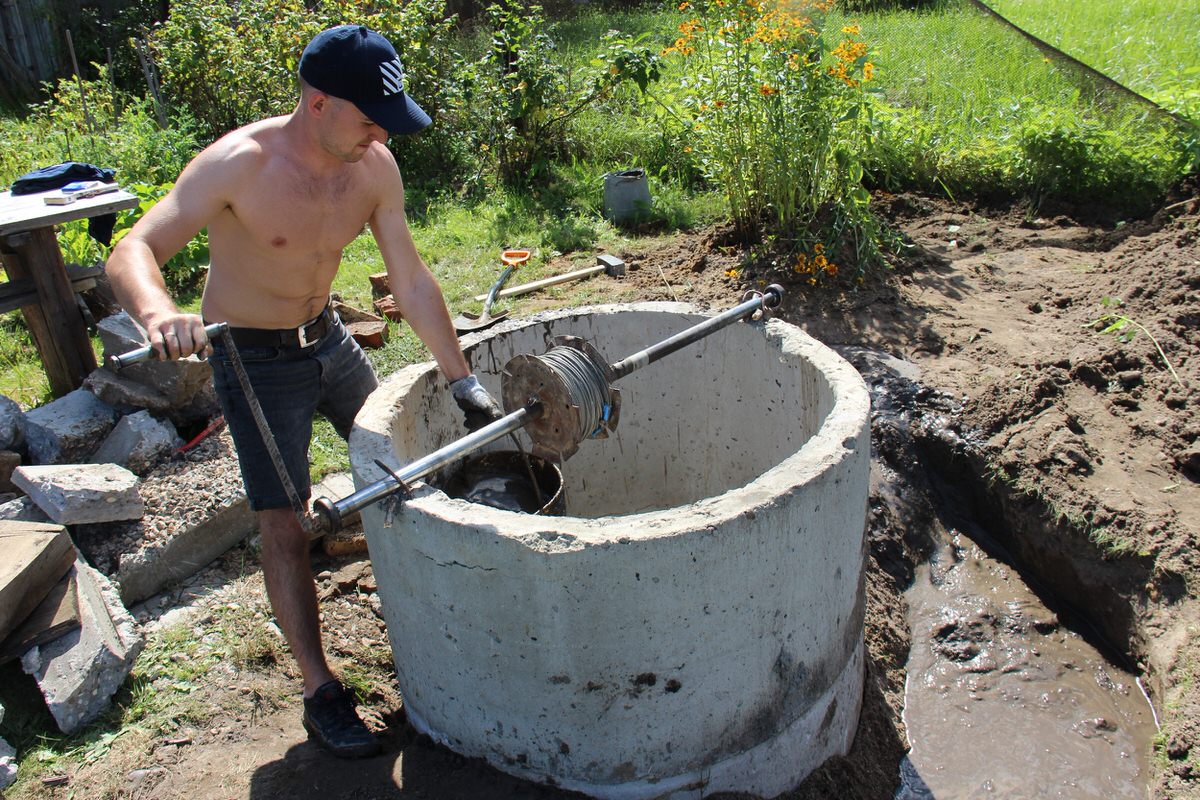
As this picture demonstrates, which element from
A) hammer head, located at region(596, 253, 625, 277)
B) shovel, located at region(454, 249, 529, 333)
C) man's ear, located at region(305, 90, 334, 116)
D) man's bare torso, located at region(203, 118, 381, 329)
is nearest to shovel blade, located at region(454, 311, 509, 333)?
shovel, located at region(454, 249, 529, 333)

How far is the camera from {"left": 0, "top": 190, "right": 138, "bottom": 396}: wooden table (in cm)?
409

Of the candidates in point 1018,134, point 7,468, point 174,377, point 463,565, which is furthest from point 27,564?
point 1018,134

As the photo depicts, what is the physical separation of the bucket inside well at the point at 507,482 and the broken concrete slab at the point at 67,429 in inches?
73.2

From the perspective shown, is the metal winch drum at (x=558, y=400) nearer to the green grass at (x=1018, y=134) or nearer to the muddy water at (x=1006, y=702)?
the muddy water at (x=1006, y=702)

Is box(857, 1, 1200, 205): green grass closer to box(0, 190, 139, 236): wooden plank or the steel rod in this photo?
the steel rod

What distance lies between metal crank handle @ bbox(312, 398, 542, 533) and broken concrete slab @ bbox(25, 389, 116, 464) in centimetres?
218

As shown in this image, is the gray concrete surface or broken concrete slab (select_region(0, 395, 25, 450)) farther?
broken concrete slab (select_region(0, 395, 25, 450))

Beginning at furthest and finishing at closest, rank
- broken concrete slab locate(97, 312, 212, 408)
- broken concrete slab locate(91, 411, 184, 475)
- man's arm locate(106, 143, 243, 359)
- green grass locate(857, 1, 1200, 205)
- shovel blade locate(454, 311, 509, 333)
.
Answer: green grass locate(857, 1, 1200, 205)
shovel blade locate(454, 311, 509, 333)
broken concrete slab locate(97, 312, 212, 408)
broken concrete slab locate(91, 411, 184, 475)
man's arm locate(106, 143, 243, 359)

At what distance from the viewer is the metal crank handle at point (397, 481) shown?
199 centimetres

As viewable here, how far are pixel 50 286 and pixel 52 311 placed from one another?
0.11 meters

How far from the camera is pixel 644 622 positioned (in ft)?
6.67

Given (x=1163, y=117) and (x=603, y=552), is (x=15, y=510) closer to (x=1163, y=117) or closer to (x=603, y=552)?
(x=603, y=552)

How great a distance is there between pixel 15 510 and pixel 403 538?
184 cm

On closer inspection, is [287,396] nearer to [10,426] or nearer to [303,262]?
[303,262]
